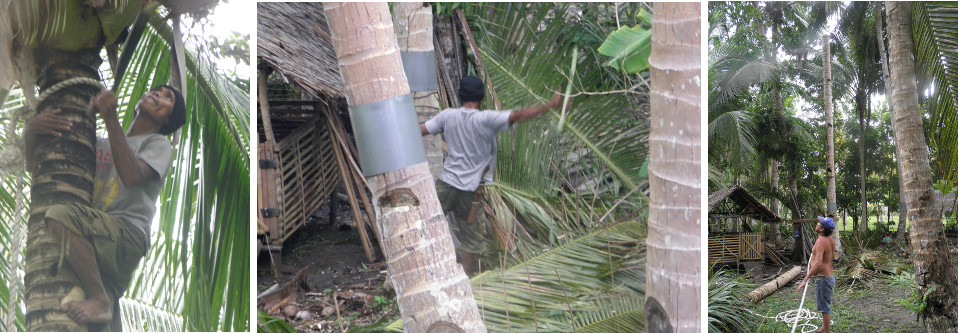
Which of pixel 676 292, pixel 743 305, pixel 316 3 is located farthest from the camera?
pixel 743 305

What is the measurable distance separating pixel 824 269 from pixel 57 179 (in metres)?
3.61

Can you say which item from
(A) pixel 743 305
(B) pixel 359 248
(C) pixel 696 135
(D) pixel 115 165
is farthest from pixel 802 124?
(D) pixel 115 165

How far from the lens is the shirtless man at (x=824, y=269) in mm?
3451

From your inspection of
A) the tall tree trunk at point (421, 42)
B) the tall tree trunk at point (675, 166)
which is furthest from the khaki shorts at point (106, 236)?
the tall tree trunk at point (675, 166)

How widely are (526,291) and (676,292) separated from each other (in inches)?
19.8

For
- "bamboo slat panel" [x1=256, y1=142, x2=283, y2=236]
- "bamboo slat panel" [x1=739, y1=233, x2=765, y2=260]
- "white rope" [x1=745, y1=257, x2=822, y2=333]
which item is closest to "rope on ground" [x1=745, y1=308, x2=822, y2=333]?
"white rope" [x1=745, y1=257, x2=822, y2=333]

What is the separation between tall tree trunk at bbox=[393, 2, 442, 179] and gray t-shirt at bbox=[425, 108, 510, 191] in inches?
1.0

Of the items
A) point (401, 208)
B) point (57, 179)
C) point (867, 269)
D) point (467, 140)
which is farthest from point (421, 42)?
point (867, 269)

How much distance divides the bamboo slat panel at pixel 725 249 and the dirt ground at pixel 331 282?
105 inches

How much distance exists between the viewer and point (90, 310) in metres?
2.46

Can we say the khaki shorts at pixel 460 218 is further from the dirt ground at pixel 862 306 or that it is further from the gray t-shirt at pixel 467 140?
the dirt ground at pixel 862 306

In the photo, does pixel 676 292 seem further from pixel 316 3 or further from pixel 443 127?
pixel 316 3

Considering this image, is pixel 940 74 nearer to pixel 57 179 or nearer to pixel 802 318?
pixel 802 318

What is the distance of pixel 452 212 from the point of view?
2.23m
